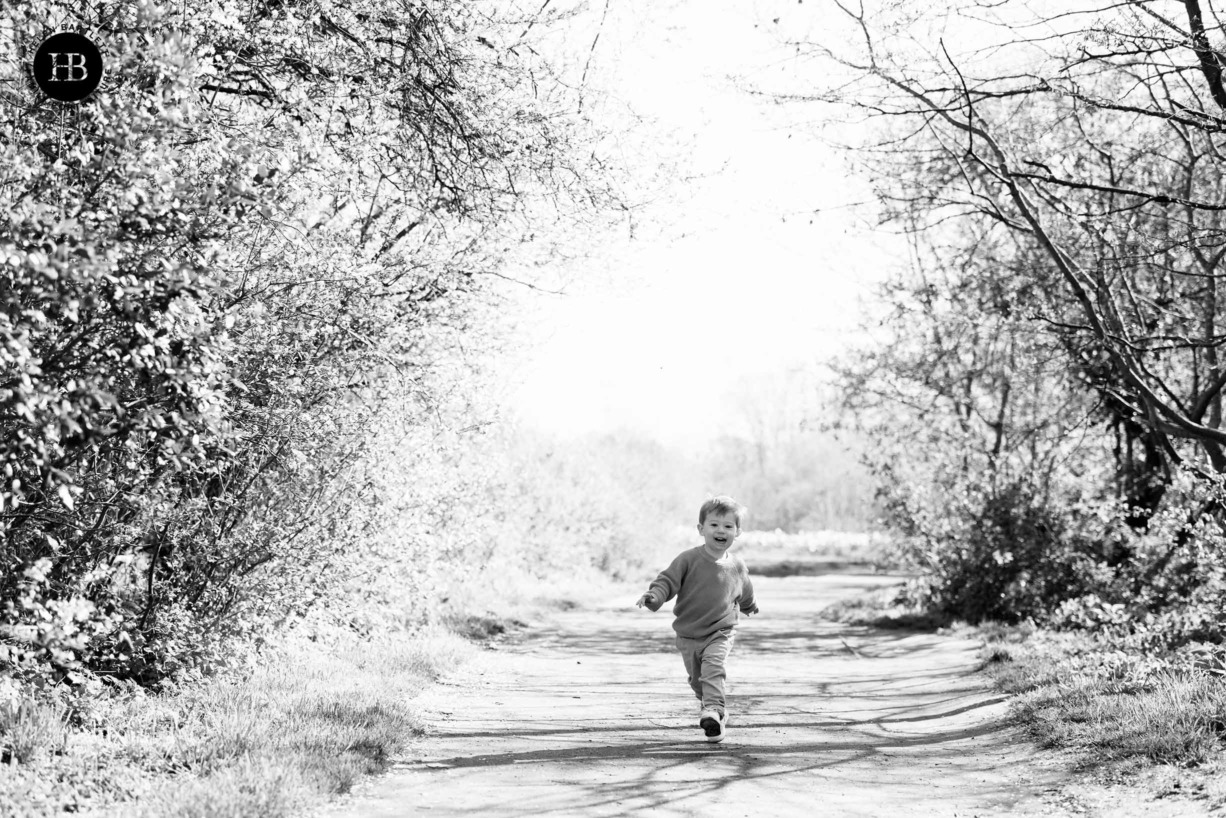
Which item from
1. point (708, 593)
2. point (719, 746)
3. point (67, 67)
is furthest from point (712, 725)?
point (67, 67)

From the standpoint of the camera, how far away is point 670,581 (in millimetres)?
8148

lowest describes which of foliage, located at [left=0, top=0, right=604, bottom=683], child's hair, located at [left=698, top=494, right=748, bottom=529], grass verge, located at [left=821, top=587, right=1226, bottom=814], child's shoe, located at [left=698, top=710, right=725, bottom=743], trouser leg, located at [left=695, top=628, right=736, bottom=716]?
grass verge, located at [left=821, top=587, right=1226, bottom=814]

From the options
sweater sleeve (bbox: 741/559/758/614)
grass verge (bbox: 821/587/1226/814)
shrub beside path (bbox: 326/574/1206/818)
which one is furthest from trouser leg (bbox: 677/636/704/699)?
grass verge (bbox: 821/587/1226/814)

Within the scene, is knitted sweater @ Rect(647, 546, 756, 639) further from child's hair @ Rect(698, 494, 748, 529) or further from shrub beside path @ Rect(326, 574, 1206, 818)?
shrub beside path @ Rect(326, 574, 1206, 818)

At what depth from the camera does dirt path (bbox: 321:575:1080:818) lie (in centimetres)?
606

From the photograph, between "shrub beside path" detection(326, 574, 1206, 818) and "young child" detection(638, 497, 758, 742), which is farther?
"young child" detection(638, 497, 758, 742)

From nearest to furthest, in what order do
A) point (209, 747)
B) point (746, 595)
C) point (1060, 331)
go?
point (209, 747) < point (746, 595) < point (1060, 331)

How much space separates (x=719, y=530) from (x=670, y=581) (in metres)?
0.52

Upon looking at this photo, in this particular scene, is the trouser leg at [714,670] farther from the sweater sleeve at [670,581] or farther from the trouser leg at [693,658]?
the sweater sleeve at [670,581]

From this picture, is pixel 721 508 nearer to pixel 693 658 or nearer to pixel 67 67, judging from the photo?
pixel 693 658

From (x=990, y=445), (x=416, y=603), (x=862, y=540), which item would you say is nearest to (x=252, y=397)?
(x=416, y=603)

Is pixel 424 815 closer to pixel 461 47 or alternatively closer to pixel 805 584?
pixel 461 47

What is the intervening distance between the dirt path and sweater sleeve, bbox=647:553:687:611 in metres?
1.01

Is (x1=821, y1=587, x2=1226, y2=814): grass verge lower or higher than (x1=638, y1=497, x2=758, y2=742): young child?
lower
